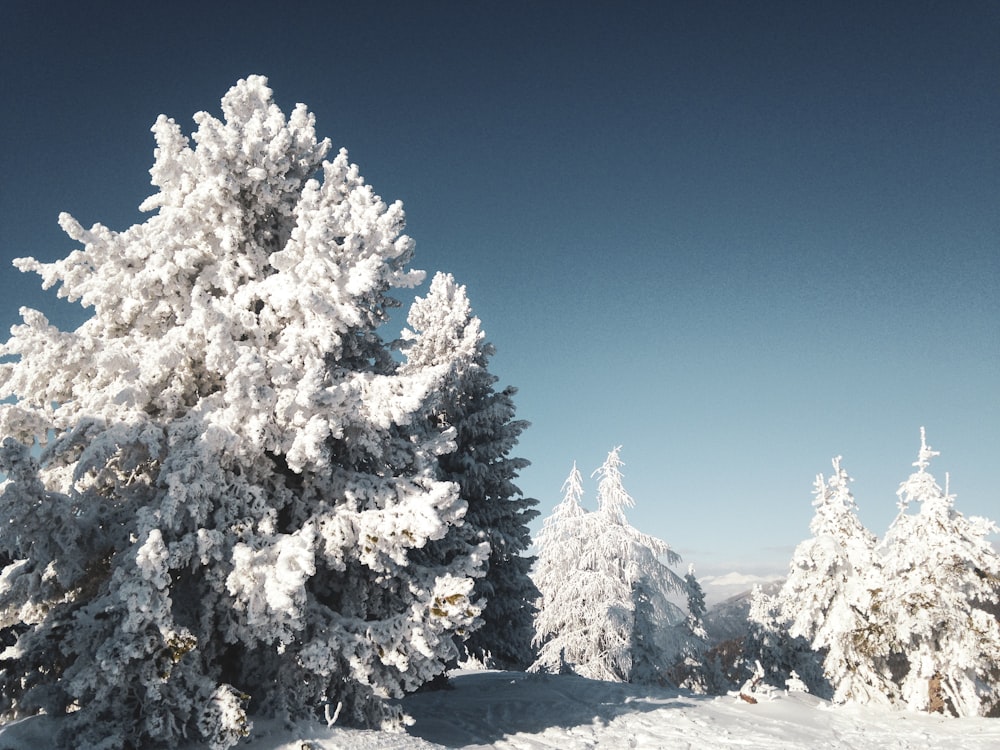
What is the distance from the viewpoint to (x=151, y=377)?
8.99 meters

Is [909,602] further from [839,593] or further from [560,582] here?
[560,582]

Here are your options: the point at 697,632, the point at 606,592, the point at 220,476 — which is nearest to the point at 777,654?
the point at 697,632

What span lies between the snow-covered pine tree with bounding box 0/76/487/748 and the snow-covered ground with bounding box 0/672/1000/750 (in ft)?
3.90

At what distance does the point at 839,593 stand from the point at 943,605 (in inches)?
105

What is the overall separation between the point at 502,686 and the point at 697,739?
5.73 m

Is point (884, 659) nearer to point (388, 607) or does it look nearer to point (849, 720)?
point (849, 720)

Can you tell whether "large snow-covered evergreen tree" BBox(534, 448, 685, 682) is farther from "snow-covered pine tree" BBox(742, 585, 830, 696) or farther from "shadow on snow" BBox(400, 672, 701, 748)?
"snow-covered pine tree" BBox(742, 585, 830, 696)

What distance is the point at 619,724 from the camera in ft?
39.7

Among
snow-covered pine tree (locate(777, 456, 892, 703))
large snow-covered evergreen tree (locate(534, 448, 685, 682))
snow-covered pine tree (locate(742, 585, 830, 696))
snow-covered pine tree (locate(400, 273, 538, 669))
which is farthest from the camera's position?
snow-covered pine tree (locate(742, 585, 830, 696))

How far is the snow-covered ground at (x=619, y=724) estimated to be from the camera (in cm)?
1019

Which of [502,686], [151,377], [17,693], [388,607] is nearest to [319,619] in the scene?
[388,607]

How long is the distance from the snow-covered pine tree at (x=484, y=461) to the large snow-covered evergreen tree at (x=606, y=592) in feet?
22.7

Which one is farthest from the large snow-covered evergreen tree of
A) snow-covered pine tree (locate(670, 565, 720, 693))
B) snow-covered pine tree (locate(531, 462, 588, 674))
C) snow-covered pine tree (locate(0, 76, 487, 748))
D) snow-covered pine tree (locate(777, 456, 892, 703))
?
snow-covered pine tree (locate(0, 76, 487, 748))

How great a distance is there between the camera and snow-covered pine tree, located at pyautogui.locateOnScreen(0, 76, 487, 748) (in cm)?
736
